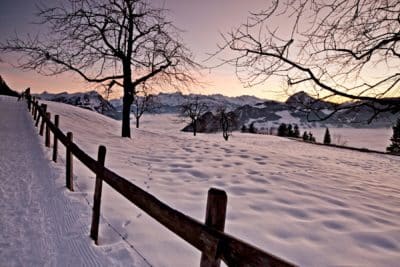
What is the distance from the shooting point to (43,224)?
3711 mm

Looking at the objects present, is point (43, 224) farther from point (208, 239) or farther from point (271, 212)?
point (271, 212)

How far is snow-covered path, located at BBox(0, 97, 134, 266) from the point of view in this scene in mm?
2914

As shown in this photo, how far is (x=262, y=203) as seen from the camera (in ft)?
16.1

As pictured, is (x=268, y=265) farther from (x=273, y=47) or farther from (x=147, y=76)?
(x=147, y=76)

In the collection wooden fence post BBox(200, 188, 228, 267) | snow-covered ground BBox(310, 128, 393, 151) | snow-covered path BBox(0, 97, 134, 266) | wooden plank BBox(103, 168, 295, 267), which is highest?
wooden fence post BBox(200, 188, 228, 267)

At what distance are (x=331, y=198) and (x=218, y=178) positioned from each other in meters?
2.46

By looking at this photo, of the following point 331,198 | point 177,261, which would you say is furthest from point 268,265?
point 331,198

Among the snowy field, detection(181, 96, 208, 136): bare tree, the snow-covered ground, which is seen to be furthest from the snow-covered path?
the snow-covered ground

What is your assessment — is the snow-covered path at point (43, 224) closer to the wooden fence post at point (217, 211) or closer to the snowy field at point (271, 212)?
the snowy field at point (271, 212)

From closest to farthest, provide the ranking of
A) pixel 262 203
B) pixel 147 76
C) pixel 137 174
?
pixel 262 203, pixel 137 174, pixel 147 76

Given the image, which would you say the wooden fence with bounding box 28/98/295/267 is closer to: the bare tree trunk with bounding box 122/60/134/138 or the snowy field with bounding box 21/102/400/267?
the snowy field with bounding box 21/102/400/267

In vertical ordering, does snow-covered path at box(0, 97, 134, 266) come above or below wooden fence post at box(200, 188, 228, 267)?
below

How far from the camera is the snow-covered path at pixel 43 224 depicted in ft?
9.56

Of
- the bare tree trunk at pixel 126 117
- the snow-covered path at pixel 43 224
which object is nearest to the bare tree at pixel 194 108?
the bare tree trunk at pixel 126 117
